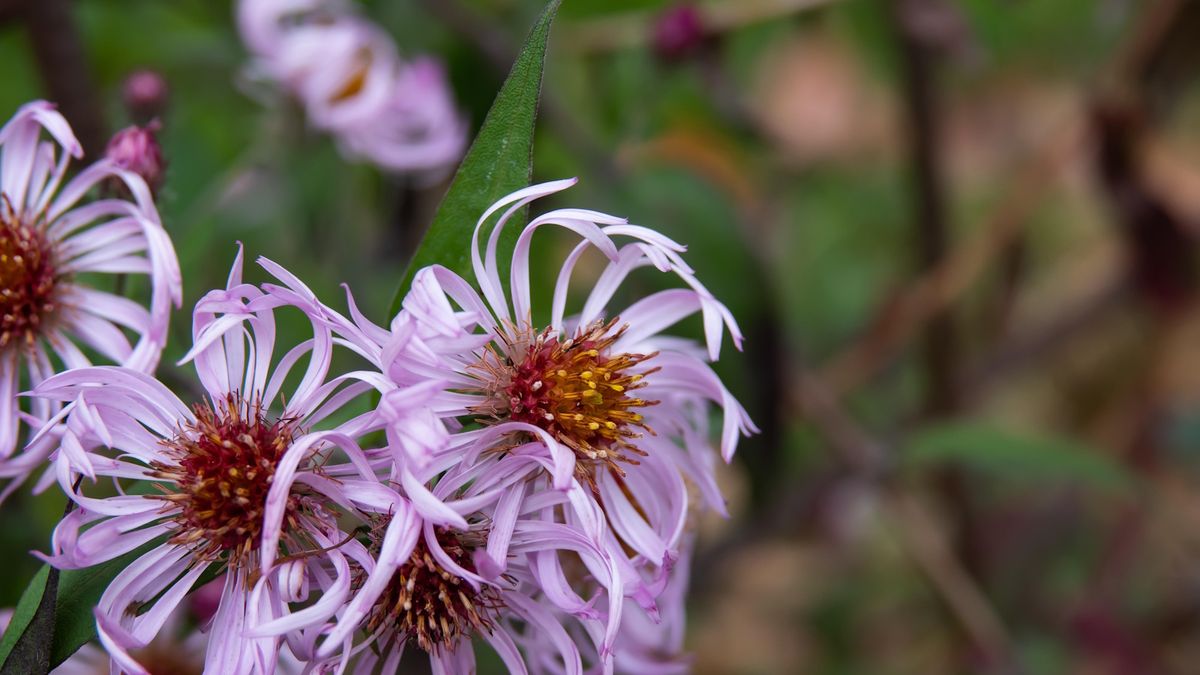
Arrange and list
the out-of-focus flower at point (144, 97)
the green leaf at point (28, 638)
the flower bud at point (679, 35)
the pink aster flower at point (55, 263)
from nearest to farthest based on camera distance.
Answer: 1. the green leaf at point (28, 638)
2. the pink aster flower at point (55, 263)
3. the out-of-focus flower at point (144, 97)
4. the flower bud at point (679, 35)

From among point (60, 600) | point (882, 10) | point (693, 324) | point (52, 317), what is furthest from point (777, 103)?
point (60, 600)

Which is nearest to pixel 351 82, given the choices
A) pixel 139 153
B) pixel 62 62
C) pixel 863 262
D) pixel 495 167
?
pixel 62 62

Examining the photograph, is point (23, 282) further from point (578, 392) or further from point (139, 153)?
point (578, 392)

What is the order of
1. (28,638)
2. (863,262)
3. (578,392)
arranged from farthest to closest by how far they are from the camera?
(863,262) < (578,392) < (28,638)

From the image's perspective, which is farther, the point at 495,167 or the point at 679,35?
the point at 679,35

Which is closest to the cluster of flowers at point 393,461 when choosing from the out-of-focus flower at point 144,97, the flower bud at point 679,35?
the out-of-focus flower at point 144,97

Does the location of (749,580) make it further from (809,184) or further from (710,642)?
(809,184)

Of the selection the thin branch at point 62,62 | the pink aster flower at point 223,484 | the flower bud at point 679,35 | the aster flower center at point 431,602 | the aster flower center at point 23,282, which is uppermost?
the flower bud at point 679,35

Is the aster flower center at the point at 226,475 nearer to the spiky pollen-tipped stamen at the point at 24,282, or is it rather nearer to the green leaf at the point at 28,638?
the green leaf at the point at 28,638
